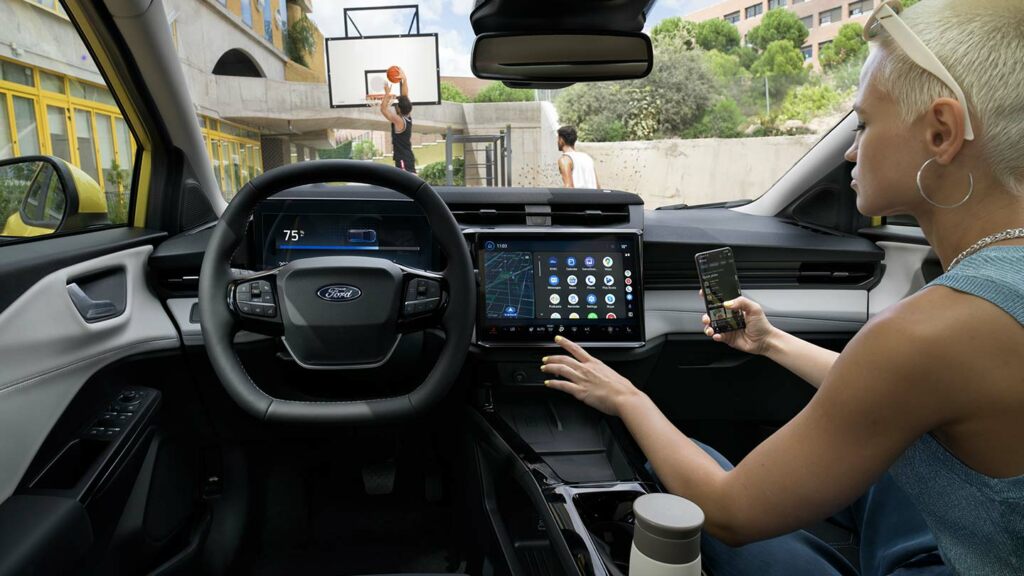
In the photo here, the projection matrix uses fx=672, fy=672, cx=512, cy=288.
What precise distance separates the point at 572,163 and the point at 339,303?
2.44m

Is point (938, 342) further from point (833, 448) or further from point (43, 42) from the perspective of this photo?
point (43, 42)

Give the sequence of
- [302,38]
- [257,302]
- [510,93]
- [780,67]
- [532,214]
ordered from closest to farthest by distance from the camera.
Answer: [257,302]
[532,214]
[510,93]
[302,38]
[780,67]

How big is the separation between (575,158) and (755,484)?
3.08 m

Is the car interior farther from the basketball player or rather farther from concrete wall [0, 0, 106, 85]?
the basketball player

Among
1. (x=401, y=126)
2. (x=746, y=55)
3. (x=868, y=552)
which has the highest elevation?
(x=746, y=55)

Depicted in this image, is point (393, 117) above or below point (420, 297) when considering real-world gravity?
above

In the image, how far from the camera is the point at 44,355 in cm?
161

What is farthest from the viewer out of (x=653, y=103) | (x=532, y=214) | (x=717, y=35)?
(x=717, y=35)

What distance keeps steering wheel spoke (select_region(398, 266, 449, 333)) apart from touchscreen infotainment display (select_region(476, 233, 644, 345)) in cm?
33

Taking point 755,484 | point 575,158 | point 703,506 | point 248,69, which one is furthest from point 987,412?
point 248,69

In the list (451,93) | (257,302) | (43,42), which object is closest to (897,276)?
(257,302)

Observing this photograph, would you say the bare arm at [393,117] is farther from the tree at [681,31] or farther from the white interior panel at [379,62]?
the tree at [681,31]

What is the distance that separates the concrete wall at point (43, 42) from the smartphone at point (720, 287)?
1.99 metres

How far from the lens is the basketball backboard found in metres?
15.9
